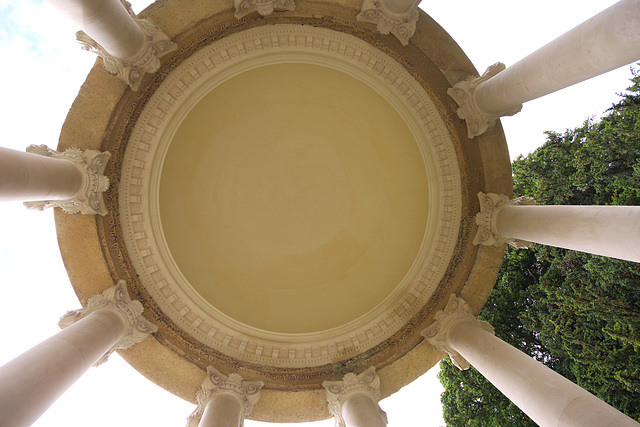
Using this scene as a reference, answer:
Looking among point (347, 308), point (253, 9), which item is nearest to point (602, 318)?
point (347, 308)

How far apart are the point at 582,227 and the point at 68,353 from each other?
1513 centimetres

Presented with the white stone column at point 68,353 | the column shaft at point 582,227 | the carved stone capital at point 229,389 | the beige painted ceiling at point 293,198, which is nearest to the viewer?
the white stone column at point 68,353

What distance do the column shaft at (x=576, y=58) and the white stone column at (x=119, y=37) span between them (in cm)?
1256

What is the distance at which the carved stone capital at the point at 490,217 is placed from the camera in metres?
15.9

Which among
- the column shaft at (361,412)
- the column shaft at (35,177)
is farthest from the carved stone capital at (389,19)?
the column shaft at (361,412)

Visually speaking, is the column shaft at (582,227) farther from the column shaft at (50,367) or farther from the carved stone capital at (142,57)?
the carved stone capital at (142,57)

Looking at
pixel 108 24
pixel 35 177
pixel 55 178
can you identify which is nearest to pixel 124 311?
pixel 55 178

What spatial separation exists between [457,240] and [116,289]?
14872 millimetres

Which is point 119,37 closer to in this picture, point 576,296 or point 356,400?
point 356,400

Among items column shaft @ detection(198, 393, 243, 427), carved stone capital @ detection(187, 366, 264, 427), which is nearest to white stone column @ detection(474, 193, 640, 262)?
carved stone capital @ detection(187, 366, 264, 427)

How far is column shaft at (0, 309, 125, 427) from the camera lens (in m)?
8.68

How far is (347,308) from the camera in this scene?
20.8 m

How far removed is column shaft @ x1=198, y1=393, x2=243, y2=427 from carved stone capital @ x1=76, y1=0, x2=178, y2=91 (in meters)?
12.4

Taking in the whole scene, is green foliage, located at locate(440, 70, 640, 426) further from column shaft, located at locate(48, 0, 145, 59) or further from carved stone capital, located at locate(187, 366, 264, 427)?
column shaft, located at locate(48, 0, 145, 59)
